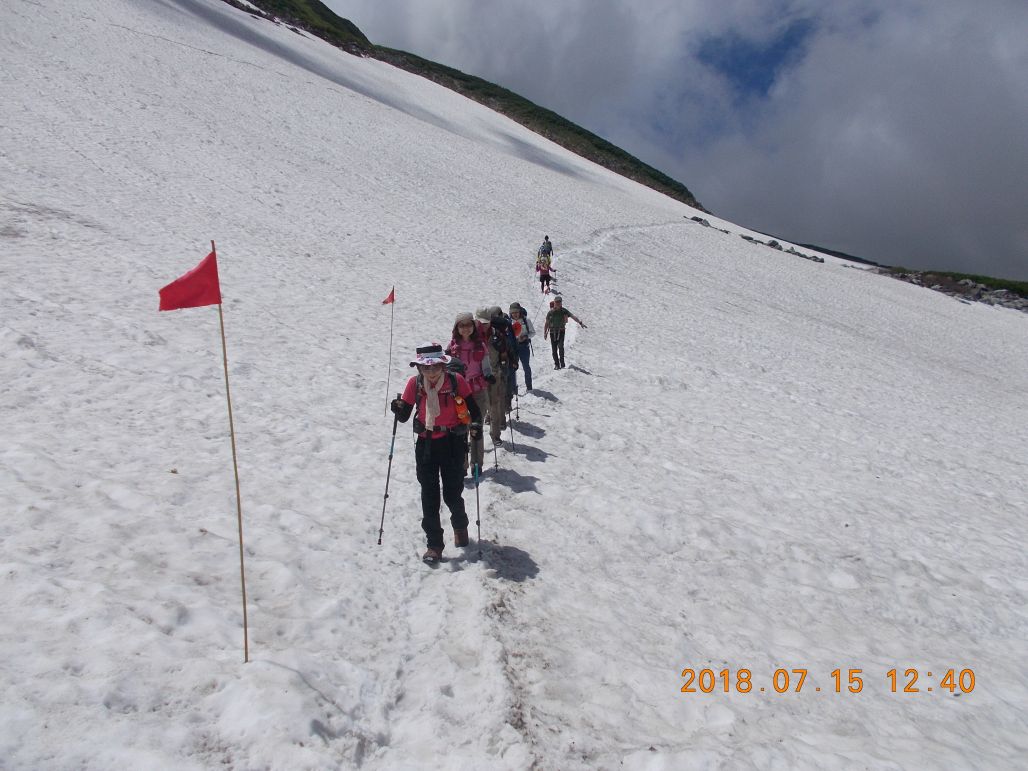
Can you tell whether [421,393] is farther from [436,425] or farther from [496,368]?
[496,368]

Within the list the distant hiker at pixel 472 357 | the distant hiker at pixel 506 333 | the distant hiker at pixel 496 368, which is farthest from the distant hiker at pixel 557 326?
the distant hiker at pixel 472 357

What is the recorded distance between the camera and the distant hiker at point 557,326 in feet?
43.3

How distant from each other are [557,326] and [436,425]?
7997 millimetres

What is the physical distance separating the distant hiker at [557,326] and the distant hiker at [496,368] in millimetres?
4553

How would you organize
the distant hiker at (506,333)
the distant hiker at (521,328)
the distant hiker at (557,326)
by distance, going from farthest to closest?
the distant hiker at (557,326) < the distant hiker at (521,328) < the distant hiker at (506,333)

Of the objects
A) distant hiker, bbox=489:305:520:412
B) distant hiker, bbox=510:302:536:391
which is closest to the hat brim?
distant hiker, bbox=489:305:520:412

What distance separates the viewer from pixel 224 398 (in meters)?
8.40

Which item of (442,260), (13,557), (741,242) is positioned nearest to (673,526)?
(13,557)

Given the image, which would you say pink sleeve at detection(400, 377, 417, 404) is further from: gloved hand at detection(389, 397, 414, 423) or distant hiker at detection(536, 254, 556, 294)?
distant hiker at detection(536, 254, 556, 294)

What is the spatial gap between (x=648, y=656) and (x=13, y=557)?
4.95m
